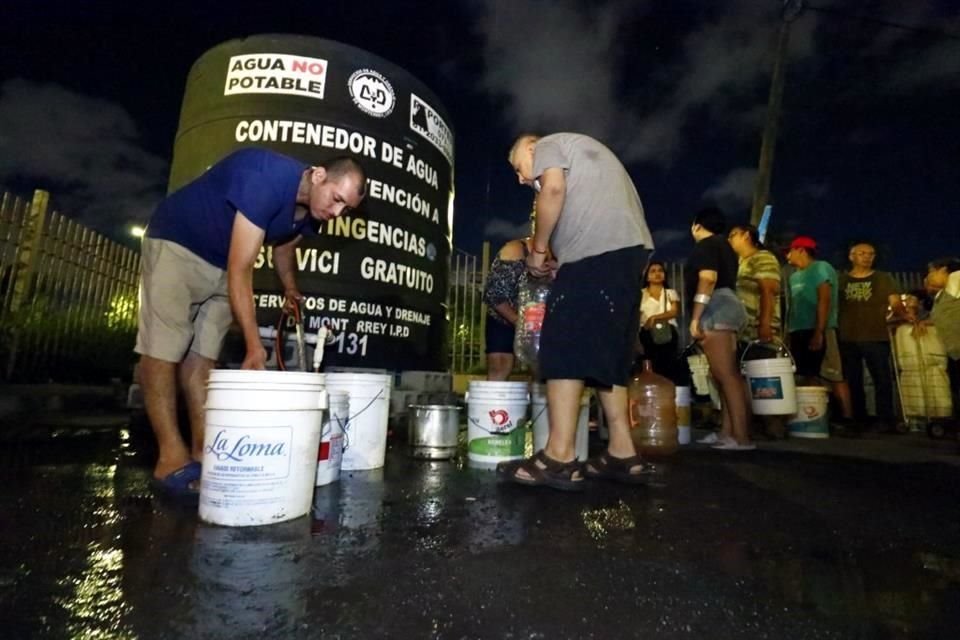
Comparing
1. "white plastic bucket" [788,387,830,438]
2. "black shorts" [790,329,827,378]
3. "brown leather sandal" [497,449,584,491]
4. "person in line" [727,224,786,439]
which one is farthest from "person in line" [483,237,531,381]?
"black shorts" [790,329,827,378]

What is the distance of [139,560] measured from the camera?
1287 mm

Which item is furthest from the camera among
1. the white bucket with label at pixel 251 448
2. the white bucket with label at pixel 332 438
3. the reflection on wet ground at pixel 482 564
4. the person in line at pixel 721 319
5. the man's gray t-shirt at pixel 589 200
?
the person in line at pixel 721 319

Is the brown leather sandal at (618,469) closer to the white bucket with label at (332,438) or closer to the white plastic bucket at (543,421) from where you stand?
the white plastic bucket at (543,421)

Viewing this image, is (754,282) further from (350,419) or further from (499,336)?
(350,419)

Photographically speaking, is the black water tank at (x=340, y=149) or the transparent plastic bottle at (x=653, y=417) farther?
the black water tank at (x=340, y=149)

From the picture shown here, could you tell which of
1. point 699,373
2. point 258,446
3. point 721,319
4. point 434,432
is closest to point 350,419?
point 434,432

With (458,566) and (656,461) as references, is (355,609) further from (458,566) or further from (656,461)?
(656,461)

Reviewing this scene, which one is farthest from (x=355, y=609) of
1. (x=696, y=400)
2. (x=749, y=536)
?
(x=696, y=400)

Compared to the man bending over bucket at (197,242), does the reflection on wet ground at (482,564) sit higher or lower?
lower

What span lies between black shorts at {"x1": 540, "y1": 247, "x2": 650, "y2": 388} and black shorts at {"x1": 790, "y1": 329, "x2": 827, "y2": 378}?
11.2 ft

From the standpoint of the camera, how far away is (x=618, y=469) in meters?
2.51

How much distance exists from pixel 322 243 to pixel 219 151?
1.10 metres

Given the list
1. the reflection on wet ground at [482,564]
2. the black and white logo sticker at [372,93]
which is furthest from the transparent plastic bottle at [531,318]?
the black and white logo sticker at [372,93]

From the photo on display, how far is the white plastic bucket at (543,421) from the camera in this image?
9.39 feet
